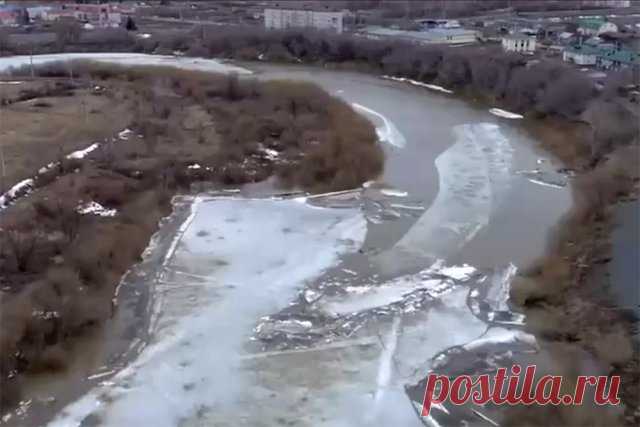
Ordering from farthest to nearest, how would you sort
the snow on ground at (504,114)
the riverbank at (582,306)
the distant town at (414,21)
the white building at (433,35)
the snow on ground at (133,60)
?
1. the white building at (433,35)
2. the distant town at (414,21)
3. the snow on ground at (133,60)
4. the snow on ground at (504,114)
5. the riverbank at (582,306)

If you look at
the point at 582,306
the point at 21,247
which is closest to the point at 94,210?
the point at 21,247

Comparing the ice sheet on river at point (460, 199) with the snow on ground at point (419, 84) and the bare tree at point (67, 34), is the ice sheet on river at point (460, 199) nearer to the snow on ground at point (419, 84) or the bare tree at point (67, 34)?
the snow on ground at point (419, 84)

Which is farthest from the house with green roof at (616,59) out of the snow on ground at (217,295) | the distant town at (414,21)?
the snow on ground at (217,295)

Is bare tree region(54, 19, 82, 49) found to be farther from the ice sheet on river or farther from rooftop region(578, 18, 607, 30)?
rooftop region(578, 18, 607, 30)

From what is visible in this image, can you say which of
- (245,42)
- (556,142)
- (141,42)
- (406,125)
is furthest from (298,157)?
(141,42)

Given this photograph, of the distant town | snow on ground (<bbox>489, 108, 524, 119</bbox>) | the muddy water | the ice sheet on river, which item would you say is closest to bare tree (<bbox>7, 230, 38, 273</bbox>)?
the muddy water

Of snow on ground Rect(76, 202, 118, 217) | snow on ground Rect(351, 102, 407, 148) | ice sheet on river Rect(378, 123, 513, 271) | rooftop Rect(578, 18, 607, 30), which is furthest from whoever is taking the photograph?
rooftop Rect(578, 18, 607, 30)

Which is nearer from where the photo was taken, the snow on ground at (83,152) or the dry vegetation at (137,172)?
the dry vegetation at (137,172)

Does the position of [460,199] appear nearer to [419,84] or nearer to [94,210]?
[94,210]
